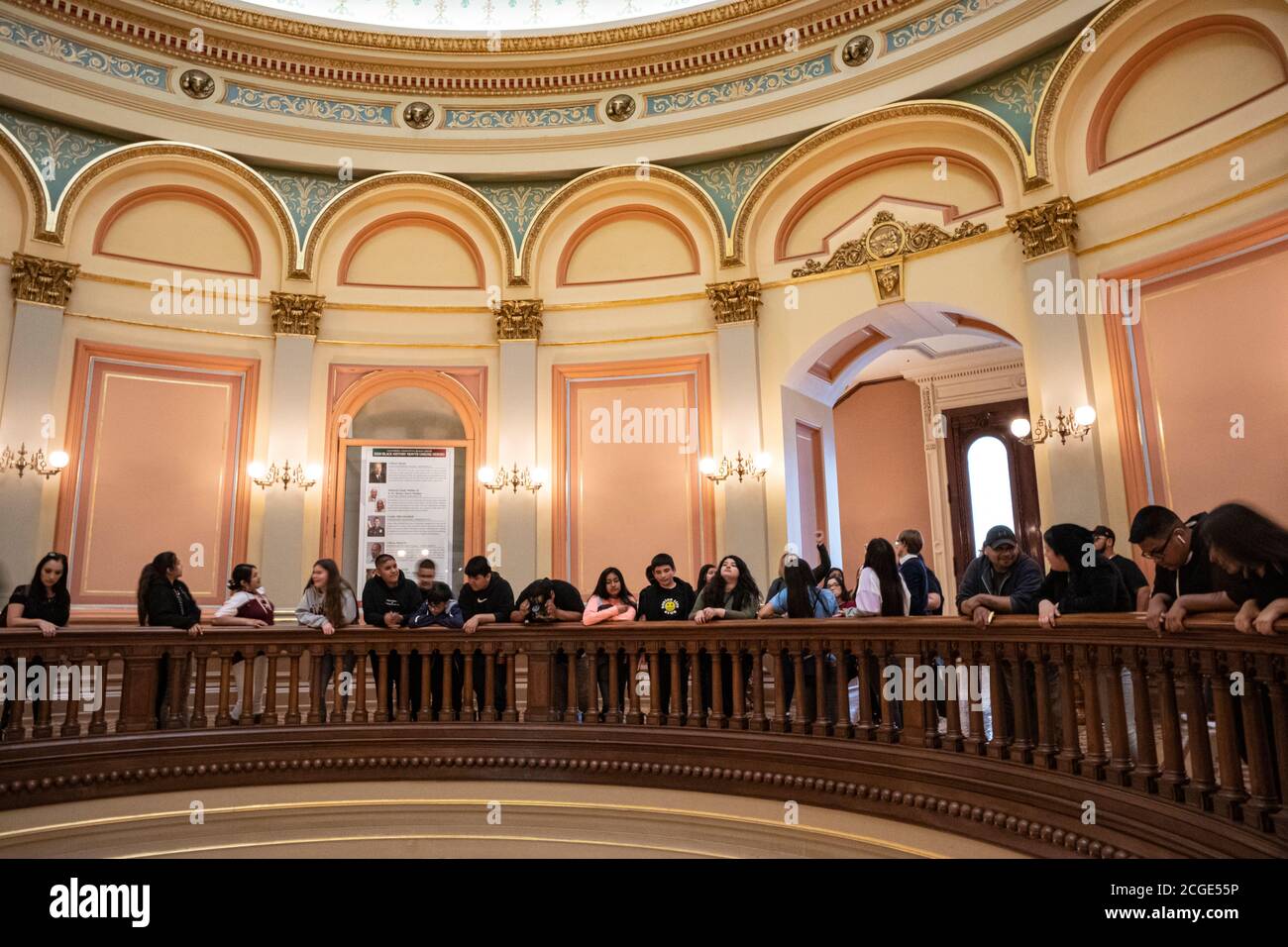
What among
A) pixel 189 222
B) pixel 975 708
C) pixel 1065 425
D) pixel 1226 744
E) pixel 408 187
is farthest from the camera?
pixel 408 187

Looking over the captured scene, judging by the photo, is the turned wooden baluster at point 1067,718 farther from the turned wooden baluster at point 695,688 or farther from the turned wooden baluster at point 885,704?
the turned wooden baluster at point 695,688

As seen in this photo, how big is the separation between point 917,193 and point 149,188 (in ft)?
28.1

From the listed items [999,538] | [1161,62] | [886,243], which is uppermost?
[1161,62]

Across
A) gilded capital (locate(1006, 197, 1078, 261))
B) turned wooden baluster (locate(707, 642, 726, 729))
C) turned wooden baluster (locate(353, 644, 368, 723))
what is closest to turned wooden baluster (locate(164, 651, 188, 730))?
turned wooden baluster (locate(353, 644, 368, 723))

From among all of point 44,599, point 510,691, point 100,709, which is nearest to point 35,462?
point 44,599

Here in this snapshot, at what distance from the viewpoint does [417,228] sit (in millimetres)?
10953

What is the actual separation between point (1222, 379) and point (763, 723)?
5180mm

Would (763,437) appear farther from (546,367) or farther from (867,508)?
(867,508)

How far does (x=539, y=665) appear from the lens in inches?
234

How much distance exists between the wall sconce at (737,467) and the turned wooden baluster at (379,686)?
4.93 meters

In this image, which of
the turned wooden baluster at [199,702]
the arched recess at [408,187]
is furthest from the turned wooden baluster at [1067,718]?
the arched recess at [408,187]

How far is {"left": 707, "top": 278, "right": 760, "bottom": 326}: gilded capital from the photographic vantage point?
10164mm

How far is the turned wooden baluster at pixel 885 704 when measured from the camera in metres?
4.77

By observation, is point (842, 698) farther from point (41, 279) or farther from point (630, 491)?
point (41, 279)
